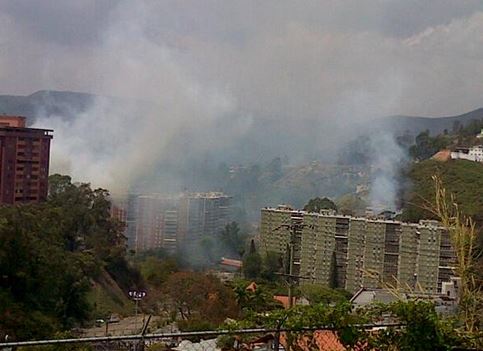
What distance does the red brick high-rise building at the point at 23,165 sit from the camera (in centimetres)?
2136

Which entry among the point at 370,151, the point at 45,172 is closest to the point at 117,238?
the point at 45,172

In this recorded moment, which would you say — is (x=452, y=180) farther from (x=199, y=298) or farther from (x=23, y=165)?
(x=23, y=165)

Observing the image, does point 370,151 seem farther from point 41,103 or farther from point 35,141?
point 35,141

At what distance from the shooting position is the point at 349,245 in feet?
72.6

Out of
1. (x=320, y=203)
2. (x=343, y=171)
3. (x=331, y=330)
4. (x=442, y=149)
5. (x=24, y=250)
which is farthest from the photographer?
(x=343, y=171)

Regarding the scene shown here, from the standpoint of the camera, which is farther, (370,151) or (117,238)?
(370,151)

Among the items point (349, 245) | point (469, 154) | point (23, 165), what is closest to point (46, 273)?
point (23, 165)

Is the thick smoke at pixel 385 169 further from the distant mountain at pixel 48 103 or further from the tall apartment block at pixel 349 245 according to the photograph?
the distant mountain at pixel 48 103

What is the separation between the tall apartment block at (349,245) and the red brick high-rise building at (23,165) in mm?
7172

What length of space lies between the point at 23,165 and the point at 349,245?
10.1m

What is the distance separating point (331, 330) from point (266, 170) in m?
35.4

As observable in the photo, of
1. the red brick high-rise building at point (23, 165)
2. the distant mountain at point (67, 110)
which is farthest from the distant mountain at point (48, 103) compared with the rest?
the red brick high-rise building at point (23, 165)

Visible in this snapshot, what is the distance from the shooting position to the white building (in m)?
29.4

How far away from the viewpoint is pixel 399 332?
293 centimetres
